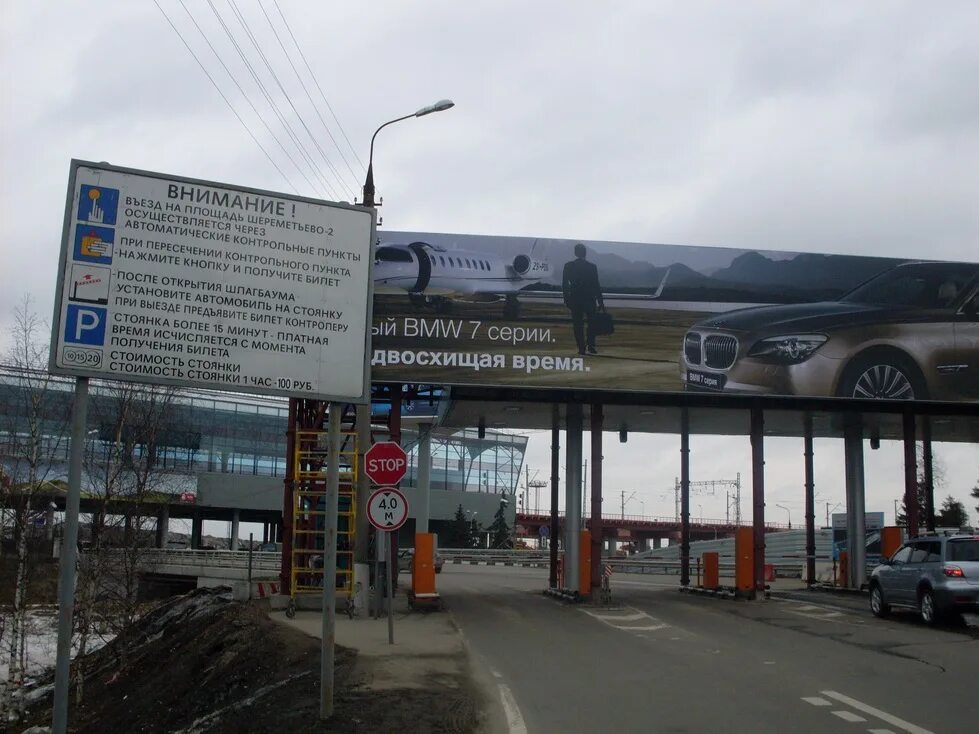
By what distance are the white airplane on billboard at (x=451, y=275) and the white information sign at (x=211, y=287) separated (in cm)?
1531

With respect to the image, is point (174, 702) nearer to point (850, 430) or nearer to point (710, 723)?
point (710, 723)

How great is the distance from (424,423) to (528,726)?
104ft

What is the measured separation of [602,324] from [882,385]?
8350mm

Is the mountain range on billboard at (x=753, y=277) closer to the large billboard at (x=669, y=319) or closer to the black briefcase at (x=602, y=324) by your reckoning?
the large billboard at (x=669, y=319)

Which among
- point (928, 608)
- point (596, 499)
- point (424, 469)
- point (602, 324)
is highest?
point (602, 324)

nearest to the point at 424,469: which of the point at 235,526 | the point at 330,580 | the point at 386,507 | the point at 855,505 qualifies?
the point at 855,505

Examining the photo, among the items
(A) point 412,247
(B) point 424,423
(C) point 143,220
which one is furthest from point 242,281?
(B) point 424,423

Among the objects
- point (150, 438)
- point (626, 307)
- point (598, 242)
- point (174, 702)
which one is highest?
point (598, 242)

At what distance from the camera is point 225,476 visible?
245 ft

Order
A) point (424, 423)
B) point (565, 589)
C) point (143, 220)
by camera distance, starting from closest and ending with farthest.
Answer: point (143, 220) < point (565, 589) < point (424, 423)

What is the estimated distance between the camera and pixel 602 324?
1041 inches

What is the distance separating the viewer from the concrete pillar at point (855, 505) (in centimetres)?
3175

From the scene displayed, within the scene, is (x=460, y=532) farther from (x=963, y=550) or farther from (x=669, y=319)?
(x=963, y=550)

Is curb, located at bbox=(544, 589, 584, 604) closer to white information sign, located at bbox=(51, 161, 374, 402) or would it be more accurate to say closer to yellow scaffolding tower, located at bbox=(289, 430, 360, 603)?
yellow scaffolding tower, located at bbox=(289, 430, 360, 603)
